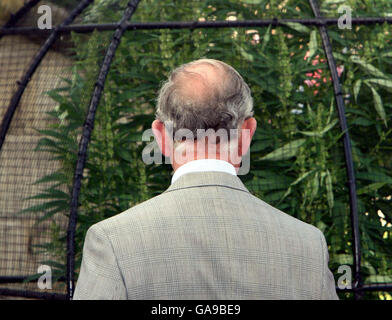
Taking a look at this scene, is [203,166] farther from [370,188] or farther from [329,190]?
[370,188]

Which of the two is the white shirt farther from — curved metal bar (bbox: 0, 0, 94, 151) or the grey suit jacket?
curved metal bar (bbox: 0, 0, 94, 151)

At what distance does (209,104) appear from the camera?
1571 mm

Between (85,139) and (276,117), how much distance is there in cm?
120

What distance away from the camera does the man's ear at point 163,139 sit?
1.64 m

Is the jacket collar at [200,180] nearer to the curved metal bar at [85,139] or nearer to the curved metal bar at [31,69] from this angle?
the curved metal bar at [85,139]

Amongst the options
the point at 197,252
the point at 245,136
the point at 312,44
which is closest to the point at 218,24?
the point at 312,44

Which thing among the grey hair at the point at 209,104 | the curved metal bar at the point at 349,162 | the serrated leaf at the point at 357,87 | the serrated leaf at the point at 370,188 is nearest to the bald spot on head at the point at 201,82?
the grey hair at the point at 209,104

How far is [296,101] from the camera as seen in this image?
386 cm

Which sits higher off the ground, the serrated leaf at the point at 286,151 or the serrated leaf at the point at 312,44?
the serrated leaf at the point at 312,44

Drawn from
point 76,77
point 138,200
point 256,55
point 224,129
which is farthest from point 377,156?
point 224,129

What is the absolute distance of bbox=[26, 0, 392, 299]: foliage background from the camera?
3.69 metres

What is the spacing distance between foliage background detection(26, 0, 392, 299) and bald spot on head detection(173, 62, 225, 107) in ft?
6.73

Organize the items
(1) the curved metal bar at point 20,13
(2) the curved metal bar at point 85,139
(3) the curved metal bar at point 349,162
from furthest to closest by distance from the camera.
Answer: (1) the curved metal bar at point 20,13 → (2) the curved metal bar at point 85,139 → (3) the curved metal bar at point 349,162

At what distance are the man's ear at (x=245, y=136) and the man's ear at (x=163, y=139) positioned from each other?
19cm
